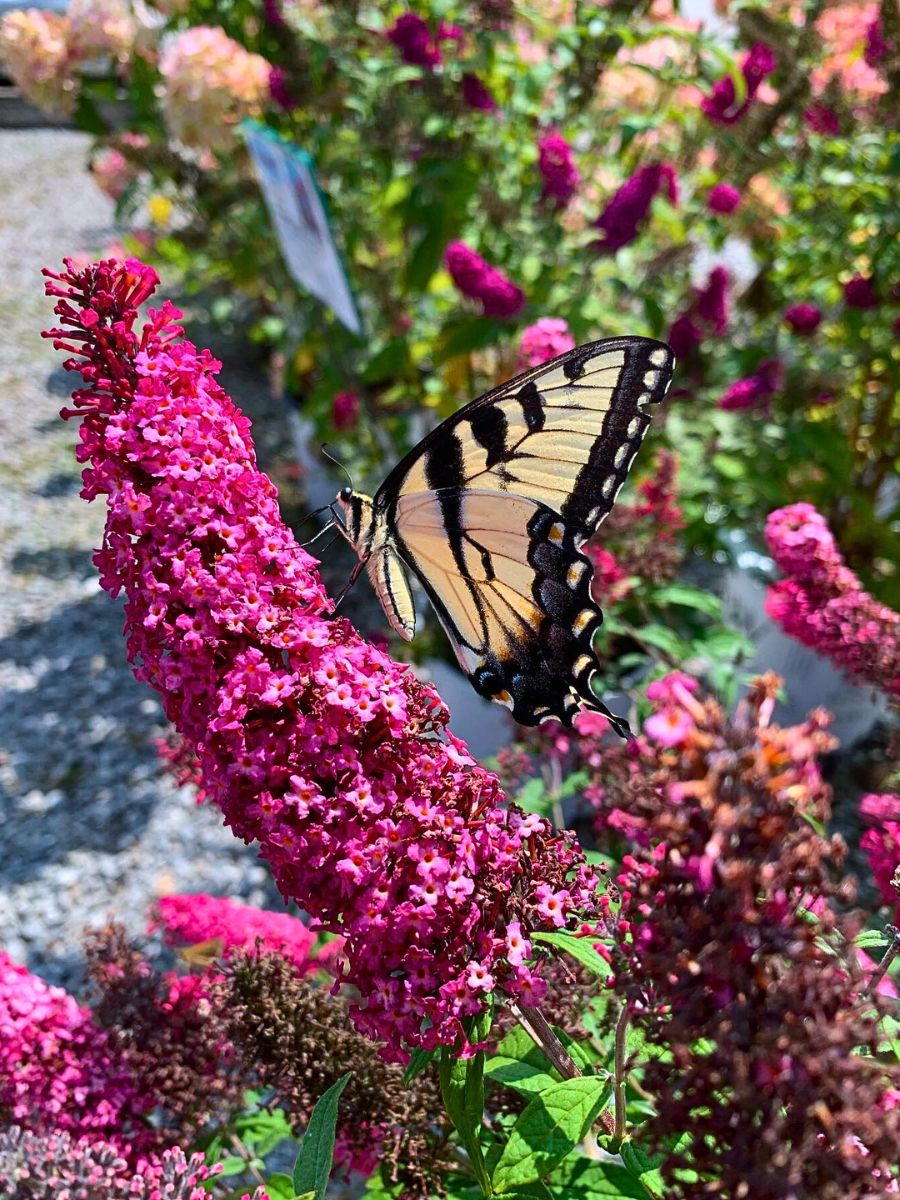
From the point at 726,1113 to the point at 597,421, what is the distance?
1.27 metres

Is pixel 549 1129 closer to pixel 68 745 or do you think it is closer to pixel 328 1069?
pixel 328 1069

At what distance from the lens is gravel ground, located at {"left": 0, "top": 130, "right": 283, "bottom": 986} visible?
3.54 metres

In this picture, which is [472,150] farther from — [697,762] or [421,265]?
[697,762]

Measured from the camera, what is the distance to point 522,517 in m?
1.98

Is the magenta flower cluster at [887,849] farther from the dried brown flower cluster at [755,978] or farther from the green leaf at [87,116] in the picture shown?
the green leaf at [87,116]

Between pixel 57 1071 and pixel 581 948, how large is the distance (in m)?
0.93

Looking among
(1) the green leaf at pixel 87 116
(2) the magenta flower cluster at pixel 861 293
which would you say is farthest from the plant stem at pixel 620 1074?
(1) the green leaf at pixel 87 116

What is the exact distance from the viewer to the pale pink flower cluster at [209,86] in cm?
370

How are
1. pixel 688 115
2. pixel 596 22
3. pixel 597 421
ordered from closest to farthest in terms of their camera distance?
pixel 597 421 < pixel 596 22 < pixel 688 115

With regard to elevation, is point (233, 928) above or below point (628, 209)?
below

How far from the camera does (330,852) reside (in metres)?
1.15

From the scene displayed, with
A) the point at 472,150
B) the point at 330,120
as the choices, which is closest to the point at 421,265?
the point at 472,150

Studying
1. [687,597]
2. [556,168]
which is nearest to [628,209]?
[556,168]

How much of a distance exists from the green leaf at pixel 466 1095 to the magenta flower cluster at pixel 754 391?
291cm
